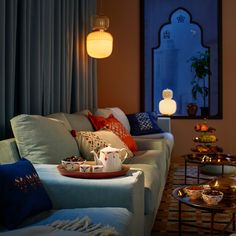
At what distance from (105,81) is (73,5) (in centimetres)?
210

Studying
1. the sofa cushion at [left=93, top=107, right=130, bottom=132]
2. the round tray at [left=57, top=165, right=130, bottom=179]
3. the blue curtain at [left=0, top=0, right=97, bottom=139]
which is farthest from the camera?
the sofa cushion at [left=93, top=107, right=130, bottom=132]

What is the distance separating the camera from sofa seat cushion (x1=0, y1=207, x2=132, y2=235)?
1.54 metres

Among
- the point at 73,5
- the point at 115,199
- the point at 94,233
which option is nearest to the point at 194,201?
the point at 115,199

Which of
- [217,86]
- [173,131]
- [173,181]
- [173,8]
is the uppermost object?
[173,8]

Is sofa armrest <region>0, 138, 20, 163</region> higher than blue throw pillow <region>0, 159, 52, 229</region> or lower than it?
higher

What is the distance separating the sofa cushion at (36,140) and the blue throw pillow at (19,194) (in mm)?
399

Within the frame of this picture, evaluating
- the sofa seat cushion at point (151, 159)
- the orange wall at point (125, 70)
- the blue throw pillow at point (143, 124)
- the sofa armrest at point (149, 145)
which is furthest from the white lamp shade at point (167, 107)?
the sofa seat cushion at point (151, 159)

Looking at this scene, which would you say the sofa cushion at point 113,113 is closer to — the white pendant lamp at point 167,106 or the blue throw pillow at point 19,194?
the white pendant lamp at point 167,106

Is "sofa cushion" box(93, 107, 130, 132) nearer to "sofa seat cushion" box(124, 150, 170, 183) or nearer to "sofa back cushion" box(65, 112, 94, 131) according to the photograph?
"sofa back cushion" box(65, 112, 94, 131)

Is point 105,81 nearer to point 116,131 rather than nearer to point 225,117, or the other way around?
point 225,117

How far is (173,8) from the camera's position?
586 cm

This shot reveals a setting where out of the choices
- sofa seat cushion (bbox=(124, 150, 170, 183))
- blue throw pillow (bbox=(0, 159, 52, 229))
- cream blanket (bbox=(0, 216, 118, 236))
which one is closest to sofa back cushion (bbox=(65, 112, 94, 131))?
sofa seat cushion (bbox=(124, 150, 170, 183))

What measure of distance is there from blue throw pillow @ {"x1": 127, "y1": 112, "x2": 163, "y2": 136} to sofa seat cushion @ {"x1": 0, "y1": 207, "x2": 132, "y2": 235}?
327cm

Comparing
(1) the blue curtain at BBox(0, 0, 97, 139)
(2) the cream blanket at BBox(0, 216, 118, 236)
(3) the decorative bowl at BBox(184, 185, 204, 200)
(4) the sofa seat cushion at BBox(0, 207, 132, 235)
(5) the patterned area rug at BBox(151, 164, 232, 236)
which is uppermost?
(1) the blue curtain at BBox(0, 0, 97, 139)
